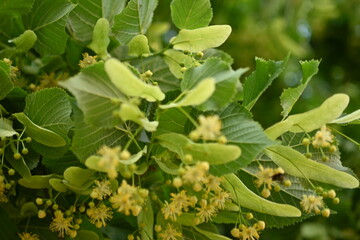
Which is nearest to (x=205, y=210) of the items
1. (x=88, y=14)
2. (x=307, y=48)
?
(x=88, y=14)

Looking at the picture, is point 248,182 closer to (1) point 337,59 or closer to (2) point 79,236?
(2) point 79,236

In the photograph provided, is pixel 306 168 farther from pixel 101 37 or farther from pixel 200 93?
pixel 101 37

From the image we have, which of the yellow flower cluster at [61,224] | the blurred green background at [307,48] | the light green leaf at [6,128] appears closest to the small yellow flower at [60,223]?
the yellow flower cluster at [61,224]

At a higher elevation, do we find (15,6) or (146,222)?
(15,6)

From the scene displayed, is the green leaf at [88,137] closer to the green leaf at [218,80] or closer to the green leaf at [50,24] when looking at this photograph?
the green leaf at [218,80]

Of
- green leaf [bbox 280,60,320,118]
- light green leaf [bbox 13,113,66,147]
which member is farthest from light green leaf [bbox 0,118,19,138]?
green leaf [bbox 280,60,320,118]

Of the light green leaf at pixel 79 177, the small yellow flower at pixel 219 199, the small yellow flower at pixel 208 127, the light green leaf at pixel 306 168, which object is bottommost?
the light green leaf at pixel 79 177

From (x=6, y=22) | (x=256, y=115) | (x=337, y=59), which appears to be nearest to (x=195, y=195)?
(x=6, y=22)
